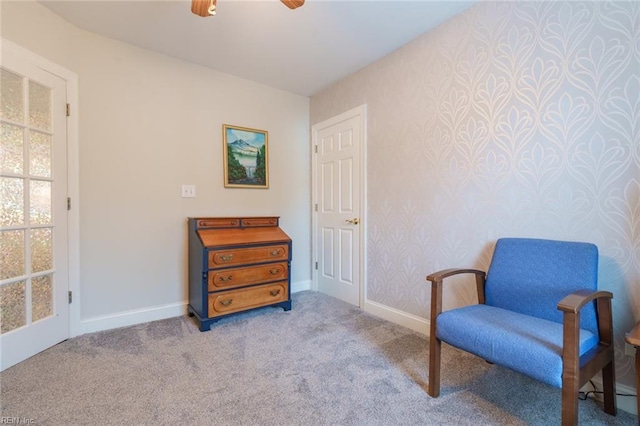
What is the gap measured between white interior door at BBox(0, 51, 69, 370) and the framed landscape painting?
1274 mm

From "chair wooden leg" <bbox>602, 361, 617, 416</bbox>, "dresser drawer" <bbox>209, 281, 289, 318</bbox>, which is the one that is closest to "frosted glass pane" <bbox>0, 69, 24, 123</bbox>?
"dresser drawer" <bbox>209, 281, 289, 318</bbox>

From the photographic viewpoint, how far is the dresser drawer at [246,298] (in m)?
2.44

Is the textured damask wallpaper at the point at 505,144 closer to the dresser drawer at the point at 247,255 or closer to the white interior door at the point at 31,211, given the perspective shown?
the dresser drawer at the point at 247,255

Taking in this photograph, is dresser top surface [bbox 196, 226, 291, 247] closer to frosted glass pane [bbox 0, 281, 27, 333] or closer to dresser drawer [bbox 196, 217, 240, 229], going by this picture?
dresser drawer [bbox 196, 217, 240, 229]

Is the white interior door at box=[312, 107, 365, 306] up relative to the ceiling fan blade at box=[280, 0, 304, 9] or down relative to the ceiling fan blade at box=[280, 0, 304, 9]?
down

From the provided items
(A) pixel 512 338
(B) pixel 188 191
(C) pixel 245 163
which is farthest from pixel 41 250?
(A) pixel 512 338

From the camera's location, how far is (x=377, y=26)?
7.23ft

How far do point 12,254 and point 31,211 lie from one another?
0.29m

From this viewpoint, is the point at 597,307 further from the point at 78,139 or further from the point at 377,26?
the point at 78,139

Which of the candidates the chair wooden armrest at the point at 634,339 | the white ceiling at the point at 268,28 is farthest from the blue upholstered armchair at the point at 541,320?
the white ceiling at the point at 268,28

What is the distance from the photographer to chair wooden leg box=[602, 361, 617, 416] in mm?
1375

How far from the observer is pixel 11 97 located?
71.7 inches

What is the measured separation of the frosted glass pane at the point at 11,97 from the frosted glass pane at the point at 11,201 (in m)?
0.40

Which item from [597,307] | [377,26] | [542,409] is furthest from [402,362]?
[377,26]
